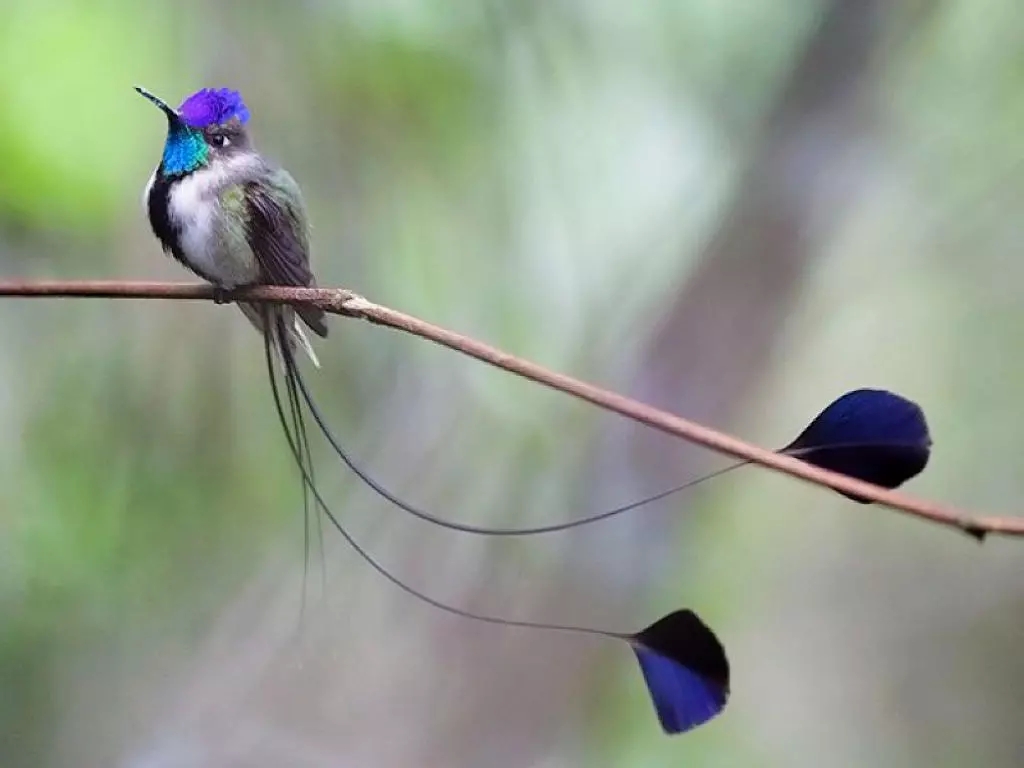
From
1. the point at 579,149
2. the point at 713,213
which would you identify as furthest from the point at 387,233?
the point at 713,213

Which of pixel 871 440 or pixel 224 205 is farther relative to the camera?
pixel 224 205

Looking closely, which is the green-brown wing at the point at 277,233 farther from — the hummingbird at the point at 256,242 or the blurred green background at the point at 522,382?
the blurred green background at the point at 522,382

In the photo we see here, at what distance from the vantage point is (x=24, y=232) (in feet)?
2.85

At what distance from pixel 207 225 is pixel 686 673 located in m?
0.38

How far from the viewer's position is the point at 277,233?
2.13 feet

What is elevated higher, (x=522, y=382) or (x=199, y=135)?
(x=199, y=135)

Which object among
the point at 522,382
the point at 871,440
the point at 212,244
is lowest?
the point at 522,382

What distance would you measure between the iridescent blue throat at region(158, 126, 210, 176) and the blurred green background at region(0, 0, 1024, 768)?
26 cm

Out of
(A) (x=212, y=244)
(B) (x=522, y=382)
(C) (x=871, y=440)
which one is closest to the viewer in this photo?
(C) (x=871, y=440)

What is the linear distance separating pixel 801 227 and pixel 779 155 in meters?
0.08

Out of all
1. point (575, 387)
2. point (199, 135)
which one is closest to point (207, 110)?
point (199, 135)

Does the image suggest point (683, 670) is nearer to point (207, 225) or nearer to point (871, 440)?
point (871, 440)

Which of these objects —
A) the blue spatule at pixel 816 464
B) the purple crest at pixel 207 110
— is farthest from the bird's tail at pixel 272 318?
the blue spatule at pixel 816 464

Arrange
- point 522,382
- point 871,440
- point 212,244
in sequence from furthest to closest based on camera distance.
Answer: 1. point 522,382
2. point 212,244
3. point 871,440
